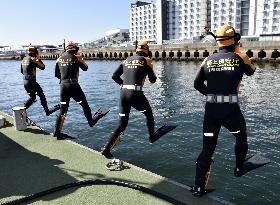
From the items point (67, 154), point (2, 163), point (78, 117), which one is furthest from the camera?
point (78, 117)

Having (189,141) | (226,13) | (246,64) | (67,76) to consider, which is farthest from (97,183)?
(226,13)

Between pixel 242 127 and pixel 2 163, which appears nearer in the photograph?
pixel 242 127

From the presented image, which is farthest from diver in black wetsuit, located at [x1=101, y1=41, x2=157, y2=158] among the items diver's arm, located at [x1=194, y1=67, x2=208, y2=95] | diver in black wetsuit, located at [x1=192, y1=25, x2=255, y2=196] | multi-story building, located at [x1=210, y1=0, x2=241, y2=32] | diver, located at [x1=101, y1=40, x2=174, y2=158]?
multi-story building, located at [x1=210, y1=0, x2=241, y2=32]

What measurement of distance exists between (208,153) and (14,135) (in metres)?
6.15

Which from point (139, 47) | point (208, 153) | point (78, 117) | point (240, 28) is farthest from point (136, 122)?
point (240, 28)

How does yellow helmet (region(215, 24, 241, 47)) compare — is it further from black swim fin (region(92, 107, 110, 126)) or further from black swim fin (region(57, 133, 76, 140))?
black swim fin (region(92, 107, 110, 126))

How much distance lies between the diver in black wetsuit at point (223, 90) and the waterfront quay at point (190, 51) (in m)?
31.1

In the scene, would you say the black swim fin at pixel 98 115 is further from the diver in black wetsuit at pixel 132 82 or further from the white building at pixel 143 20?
the white building at pixel 143 20

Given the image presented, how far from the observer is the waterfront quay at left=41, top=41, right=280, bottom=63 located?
5159 centimetres

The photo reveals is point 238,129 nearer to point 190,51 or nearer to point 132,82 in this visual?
point 132,82

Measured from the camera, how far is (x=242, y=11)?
109m

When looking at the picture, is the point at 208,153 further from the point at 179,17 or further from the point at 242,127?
the point at 179,17

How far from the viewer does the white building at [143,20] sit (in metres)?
152

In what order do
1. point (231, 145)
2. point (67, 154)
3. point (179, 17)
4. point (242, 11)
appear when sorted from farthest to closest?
point (179, 17) → point (242, 11) → point (231, 145) → point (67, 154)
